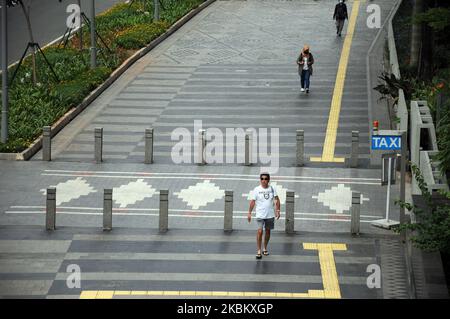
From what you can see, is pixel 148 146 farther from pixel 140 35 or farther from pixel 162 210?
pixel 140 35

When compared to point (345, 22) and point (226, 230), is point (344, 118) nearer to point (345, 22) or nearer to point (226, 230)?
point (226, 230)

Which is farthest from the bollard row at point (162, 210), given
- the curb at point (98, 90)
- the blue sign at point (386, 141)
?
the curb at point (98, 90)

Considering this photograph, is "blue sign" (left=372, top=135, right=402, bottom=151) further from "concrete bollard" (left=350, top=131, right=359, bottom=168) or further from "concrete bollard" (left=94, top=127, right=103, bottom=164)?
"concrete bollard" (left=94, top=127, right=103, bottom=164)

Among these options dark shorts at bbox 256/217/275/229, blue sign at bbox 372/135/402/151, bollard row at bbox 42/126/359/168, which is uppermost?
blue sign at bbox 372/135/402/151

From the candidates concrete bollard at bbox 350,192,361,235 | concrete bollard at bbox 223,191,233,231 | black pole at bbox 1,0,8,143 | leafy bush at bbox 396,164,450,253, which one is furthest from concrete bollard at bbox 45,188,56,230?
black pole at bbox 1,0,8,143

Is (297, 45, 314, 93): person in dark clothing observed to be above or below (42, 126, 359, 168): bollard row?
above

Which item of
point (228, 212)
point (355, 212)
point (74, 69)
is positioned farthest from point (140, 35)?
point (355, 212)

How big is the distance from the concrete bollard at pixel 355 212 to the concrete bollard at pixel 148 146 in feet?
22.5

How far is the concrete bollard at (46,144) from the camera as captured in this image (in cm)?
2756

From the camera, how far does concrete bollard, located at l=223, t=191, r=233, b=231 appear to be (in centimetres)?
2222

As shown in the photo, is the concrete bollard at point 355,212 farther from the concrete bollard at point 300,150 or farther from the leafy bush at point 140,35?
the leafy bush at point 140,35

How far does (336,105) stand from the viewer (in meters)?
33.1

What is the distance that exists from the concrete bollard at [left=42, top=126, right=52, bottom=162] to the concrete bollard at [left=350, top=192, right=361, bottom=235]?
27.8ft

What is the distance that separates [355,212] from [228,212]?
7.60 feet
